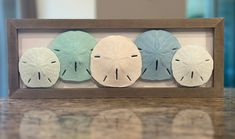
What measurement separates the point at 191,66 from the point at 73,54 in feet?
1.12

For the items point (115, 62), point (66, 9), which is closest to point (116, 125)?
point (115, 62)

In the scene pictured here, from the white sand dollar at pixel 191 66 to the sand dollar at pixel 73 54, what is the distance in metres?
0.26

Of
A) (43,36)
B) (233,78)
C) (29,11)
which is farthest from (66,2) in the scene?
(233,78)

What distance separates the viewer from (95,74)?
3.38 feet

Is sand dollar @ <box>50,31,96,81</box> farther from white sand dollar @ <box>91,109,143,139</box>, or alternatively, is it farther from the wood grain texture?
white sand dollar @ <box>91,109,143,139</box>

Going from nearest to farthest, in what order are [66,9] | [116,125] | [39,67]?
[116,125], [39,67], [66,9]

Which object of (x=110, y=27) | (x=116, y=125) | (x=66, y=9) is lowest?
(x=116, y=125)

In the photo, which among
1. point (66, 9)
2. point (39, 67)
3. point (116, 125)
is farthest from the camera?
point (66, 9)

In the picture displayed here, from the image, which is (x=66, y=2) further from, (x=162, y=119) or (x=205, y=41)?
(x=162, y=119)

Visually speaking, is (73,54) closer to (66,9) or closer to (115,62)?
(115,62)

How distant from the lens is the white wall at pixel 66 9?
1.47m

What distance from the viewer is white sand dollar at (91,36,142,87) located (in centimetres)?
103

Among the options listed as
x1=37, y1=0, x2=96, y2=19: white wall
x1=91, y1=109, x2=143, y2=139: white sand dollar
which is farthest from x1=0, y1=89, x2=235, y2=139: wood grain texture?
x1=37, y1=0, x2=96, y2=19: white wall

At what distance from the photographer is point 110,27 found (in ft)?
3.41
